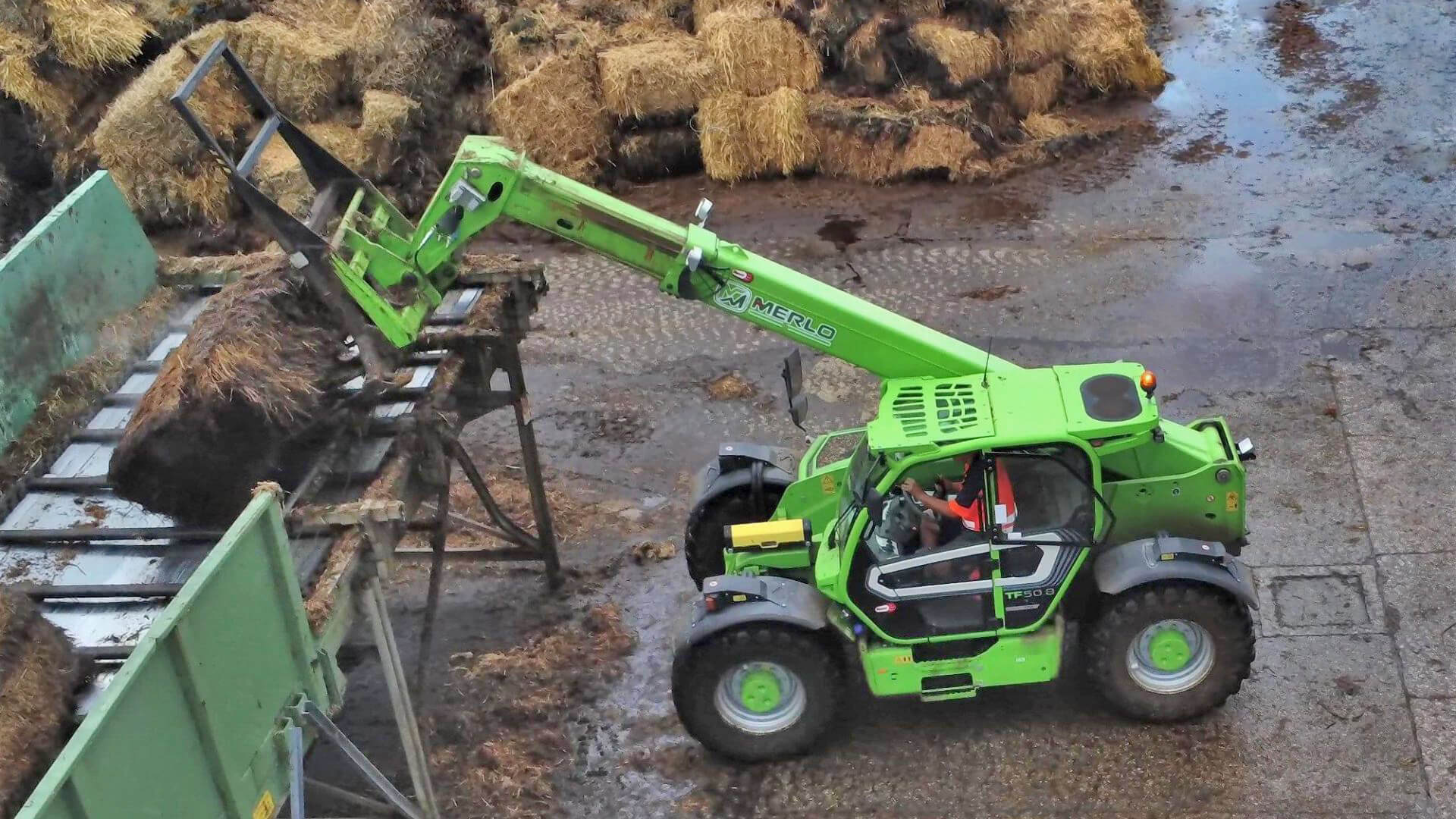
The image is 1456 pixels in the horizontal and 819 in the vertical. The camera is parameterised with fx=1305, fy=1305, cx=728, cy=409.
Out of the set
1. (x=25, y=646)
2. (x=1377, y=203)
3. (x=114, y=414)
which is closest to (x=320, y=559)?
(x=25, y=646)

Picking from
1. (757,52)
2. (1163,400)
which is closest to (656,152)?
(757,52)

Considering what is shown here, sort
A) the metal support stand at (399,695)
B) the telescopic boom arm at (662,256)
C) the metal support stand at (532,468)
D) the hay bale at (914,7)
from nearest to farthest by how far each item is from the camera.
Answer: the metal support stand at (399,695) < the telescopic boom arm at (662,256) < the metal support stand at (532,468) < the hay bale at (914,7)

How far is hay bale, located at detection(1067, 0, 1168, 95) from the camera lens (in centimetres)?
1603

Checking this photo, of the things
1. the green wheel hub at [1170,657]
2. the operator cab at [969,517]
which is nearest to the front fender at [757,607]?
the operator cab at [969,517]

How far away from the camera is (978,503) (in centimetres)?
691

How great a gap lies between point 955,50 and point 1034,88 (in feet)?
4.51

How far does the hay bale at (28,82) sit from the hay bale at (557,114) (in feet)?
16.1

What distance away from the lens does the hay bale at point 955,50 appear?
14.7m

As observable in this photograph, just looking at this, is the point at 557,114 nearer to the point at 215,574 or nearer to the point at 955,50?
the point at 955,50

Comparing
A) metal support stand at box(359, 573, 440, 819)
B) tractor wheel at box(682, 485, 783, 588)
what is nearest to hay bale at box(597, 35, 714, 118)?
tractor wheel at box(682, 485, 783, 588)

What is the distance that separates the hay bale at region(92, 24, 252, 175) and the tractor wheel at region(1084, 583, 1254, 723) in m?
10.9

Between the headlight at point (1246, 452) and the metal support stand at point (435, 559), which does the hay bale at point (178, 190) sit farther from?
the headlight at point (1246, 452)

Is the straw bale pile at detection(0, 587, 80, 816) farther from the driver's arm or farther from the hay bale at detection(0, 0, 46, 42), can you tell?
the hay bale at detection(0, 0, 46, 42)

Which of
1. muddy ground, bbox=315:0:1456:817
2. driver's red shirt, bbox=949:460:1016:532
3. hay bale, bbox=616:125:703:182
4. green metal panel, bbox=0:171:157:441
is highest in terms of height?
green metal panel, bbox=0:171:157:441
